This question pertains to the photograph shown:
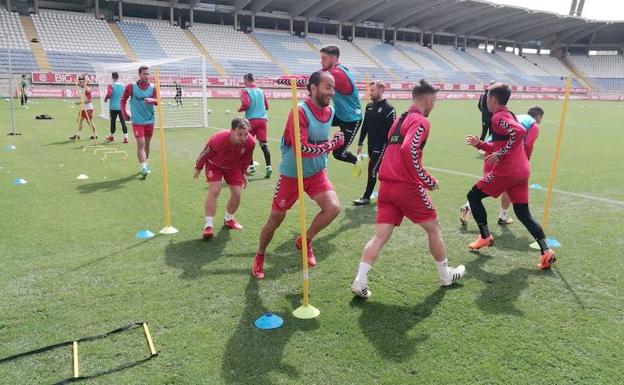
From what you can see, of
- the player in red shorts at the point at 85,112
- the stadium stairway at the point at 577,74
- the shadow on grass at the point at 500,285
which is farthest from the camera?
the stadium stairway at the point at 577,74

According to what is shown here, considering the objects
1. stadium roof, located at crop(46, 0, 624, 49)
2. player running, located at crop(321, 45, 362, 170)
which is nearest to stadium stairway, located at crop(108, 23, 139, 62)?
stadium roof, located at crop(46, 0, 624, 49)

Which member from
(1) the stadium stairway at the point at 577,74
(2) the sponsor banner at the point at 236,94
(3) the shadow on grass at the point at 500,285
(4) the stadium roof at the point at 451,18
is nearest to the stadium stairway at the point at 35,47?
(2) the sponsor banner at the point at 236,94

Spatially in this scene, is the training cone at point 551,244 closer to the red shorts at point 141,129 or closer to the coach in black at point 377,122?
the coach in black at point 377,122

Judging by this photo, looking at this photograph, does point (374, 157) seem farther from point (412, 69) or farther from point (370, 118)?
point (412, 69)

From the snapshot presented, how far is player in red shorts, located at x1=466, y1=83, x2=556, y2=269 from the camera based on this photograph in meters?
4.68

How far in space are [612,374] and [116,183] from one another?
8.07 m

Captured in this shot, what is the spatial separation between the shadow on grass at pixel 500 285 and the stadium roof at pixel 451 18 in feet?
145

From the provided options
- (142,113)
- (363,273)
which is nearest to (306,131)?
(363,273)

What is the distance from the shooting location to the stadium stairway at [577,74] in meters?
67.3

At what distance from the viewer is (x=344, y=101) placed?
6.75m

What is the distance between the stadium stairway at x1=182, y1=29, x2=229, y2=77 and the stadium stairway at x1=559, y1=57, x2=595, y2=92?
171 feet

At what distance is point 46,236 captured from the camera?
18.7 ft

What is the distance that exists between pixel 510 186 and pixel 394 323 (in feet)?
7.24

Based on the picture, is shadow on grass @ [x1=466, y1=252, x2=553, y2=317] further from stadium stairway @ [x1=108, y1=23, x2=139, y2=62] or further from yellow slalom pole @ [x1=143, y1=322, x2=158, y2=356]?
stadium stairway @ [x1=108, y1=23, x2=139, y2=62]
